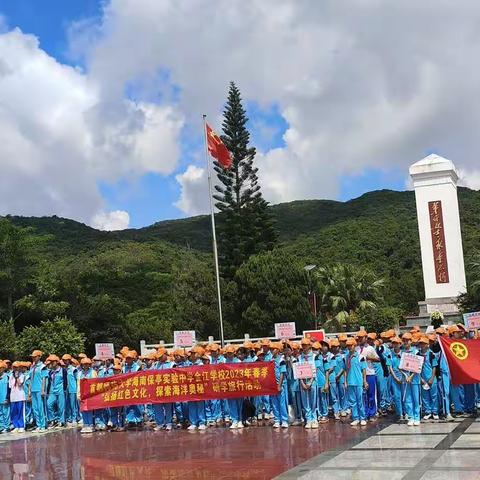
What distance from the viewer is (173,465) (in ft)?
28.0

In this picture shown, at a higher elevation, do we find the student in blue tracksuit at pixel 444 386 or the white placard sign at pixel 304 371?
the white placard sign at pixel 304 371

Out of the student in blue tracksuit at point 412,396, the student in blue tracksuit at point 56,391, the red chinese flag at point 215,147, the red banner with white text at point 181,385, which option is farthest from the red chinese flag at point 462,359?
the red chinese flag at point 215,147

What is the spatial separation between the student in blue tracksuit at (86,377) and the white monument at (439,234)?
67.0 ft

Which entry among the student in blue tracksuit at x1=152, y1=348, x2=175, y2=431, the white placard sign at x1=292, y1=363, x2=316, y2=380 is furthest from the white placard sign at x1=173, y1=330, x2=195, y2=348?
the white placard sign at x1=292, y1=363, x2=316, y2=380

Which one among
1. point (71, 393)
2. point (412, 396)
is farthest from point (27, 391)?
point (412, 396)

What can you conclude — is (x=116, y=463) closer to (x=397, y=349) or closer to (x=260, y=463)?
(x=260, y=463)

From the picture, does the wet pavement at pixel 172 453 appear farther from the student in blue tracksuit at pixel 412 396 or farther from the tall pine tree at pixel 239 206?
the tall pine tree at pixel 239 206

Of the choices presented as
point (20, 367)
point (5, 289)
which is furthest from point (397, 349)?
point (5, 289)

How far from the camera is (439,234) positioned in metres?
30.6

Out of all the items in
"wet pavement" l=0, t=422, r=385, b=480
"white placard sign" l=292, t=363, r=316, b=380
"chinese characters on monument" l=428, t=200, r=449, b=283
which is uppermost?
"chinese characters on monument" l=428, t=200, r=449, b=283

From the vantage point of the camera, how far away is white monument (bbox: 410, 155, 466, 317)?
30.3 meters

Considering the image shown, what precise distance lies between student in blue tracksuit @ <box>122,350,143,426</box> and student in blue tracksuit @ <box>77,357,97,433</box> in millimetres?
718

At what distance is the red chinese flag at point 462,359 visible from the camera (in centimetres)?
1055

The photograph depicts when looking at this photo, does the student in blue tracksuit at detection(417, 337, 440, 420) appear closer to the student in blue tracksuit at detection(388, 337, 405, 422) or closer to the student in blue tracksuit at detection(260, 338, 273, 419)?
the student in blue tracksuit at detection(388, 337, 405, 422)
